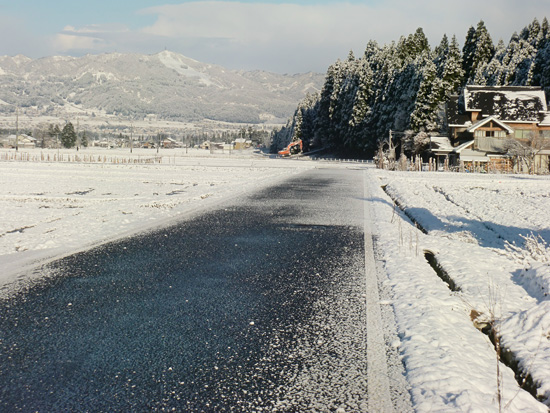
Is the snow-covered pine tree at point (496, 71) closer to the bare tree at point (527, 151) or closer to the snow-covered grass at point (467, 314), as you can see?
the bare tree at point (527, 151)

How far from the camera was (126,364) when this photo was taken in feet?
13.5

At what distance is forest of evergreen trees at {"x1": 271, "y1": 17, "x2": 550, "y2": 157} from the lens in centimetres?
6328

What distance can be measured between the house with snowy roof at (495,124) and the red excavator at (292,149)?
1666 inches

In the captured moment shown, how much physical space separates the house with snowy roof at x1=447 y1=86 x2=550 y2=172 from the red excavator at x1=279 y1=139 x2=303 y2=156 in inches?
1666

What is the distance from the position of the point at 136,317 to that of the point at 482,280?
16.4ft

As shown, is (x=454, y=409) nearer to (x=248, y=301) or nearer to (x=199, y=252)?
(x=248, y=301)

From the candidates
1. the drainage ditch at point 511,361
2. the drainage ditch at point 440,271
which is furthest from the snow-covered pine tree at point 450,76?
the drainage ditch at point 511,361

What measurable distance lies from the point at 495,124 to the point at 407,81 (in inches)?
819

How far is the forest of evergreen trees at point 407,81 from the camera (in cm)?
6328

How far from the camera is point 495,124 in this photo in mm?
52625

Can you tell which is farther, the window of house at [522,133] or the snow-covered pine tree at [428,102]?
the snow-covered pine tree at [428,102]

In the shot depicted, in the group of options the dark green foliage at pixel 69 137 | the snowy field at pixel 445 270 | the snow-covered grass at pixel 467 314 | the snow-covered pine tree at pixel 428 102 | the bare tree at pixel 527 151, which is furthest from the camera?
the dark green foliage at pixel 69 137

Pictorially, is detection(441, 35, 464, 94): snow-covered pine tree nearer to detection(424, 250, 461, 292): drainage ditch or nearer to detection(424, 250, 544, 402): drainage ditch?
detection(424, 250, 461, 292): drainage ditch

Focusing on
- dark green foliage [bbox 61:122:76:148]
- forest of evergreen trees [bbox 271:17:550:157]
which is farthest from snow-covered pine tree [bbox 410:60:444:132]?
dark green foliage [bbox 61:122:76:148]
